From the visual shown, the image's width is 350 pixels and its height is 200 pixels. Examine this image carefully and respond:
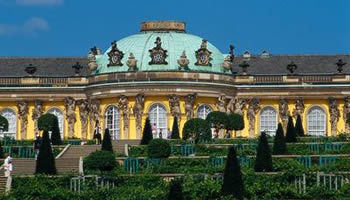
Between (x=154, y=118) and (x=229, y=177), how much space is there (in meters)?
29.3

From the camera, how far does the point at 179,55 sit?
271 feet

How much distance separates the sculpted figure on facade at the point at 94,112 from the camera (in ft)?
273

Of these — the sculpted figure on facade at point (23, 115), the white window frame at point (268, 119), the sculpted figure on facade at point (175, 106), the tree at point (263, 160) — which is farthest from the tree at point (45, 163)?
the white window frame at point (268, 119)

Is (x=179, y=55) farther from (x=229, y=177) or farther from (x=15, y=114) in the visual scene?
(x=229, y=177)

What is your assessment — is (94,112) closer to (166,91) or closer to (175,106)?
(166,91)

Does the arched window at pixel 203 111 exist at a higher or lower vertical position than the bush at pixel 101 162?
higher

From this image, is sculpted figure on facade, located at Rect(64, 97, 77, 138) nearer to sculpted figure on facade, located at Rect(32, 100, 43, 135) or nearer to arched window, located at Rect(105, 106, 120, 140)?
sculpted figure on facade, located at Rect(32, 100, 43, 135)

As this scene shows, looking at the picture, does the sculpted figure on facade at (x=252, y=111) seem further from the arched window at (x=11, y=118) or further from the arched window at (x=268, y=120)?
the arched window at (x=11, y=118)

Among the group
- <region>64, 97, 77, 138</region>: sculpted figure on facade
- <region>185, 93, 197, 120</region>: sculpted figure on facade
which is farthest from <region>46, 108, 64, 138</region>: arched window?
<region>185, 93, 197, 120</region>: sculpted figure on facade

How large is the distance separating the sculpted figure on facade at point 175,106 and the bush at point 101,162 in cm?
2102

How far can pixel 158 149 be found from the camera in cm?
6341

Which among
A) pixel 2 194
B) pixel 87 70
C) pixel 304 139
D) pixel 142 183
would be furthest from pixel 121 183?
pixel 87 70

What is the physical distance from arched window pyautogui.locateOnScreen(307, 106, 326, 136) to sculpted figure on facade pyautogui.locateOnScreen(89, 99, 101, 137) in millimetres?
11660

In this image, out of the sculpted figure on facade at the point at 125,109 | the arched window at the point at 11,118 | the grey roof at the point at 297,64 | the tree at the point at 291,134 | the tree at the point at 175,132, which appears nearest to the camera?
the tree at the point at 291,134
